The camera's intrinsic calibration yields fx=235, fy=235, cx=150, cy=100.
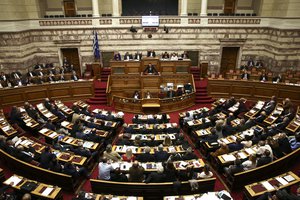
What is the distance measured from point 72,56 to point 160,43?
6.94 metres

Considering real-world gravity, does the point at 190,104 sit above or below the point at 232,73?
below

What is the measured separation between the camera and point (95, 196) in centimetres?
657

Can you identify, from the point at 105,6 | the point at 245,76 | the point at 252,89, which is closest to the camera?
the point at 252,89

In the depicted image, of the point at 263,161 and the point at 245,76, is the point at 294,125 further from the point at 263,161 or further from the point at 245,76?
the point at 245,76

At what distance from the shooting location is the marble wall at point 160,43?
16516 mm

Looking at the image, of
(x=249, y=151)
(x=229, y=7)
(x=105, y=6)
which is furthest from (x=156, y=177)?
(x=229, y=7)

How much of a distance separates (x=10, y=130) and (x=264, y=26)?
671 inches

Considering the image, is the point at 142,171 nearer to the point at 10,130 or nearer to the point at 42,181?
the point at 42,181

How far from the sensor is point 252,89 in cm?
1483

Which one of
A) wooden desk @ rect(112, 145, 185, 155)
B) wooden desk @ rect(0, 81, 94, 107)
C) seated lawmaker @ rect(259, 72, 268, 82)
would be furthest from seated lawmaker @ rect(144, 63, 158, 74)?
wooden desk @ rect(112, 145, 185, 155)

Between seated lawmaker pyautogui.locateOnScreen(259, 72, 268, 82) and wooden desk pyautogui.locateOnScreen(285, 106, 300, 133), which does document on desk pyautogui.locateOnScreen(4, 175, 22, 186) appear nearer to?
wooden desk pyautogui.locateOnScreen(285, 106, 300, 133)

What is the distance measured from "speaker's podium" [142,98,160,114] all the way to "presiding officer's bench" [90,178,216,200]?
22.3ft

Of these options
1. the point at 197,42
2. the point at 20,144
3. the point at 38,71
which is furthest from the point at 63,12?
the point at 20,144

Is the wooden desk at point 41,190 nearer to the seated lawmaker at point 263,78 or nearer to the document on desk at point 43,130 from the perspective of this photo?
the document on desk at point 43,130
